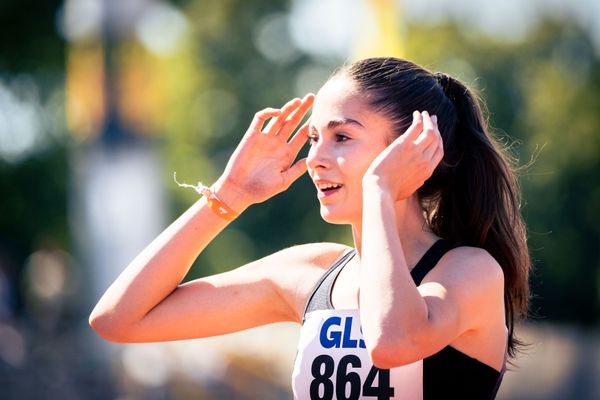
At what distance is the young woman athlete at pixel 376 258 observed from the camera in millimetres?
2852

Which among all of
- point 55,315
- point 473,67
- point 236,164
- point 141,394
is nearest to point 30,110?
point 473,67

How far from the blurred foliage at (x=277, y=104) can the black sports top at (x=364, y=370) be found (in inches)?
560

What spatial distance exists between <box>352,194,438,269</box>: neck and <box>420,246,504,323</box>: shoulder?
4.8 inches

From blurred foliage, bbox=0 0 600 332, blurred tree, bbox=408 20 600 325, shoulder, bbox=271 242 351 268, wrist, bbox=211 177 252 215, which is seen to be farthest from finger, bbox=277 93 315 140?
blurred tree, bbox=408 20 600 325

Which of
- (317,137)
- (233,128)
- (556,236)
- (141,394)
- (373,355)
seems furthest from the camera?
(233,128)

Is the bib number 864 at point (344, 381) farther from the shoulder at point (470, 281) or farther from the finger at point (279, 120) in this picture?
the finger at point (279, 120)

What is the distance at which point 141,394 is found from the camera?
9.78m

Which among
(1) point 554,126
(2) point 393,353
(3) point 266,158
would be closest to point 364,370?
(2) point 393,353

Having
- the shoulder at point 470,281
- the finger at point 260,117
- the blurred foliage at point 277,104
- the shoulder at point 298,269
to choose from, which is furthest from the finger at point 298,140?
the blurred foliage at point 277,104

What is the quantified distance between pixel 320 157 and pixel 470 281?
0.57 metres

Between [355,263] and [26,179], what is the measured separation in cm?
2337

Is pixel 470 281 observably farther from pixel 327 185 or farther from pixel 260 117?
pixel 260 117

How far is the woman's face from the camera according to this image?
307 cm

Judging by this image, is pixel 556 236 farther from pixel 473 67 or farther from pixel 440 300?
pixel 440 300
